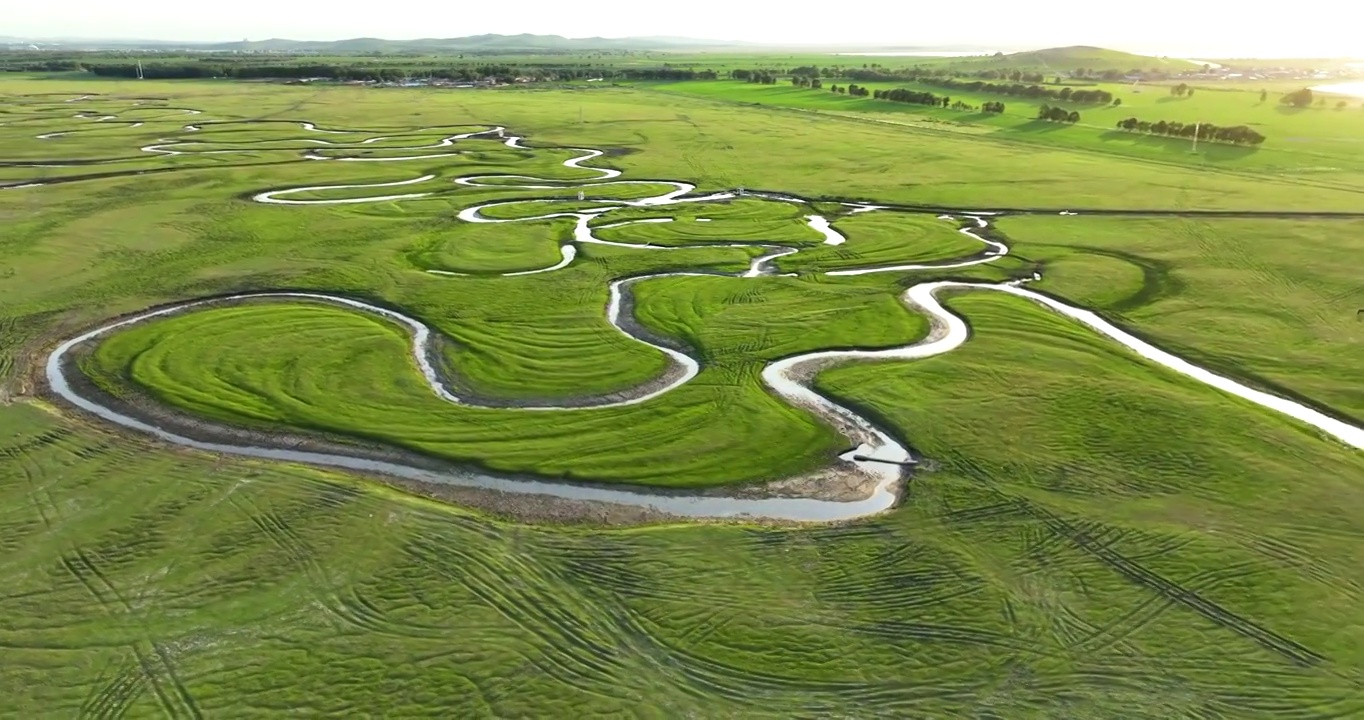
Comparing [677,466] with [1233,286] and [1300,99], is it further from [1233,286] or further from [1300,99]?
[1300,99]

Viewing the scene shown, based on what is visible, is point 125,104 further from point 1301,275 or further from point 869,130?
point 1301,275

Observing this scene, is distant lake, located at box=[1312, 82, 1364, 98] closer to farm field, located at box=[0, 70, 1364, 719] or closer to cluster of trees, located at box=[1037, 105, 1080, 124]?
cluster of trees, located at box=[1037, 105, 1080, 124]

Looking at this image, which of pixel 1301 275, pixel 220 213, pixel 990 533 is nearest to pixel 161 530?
pixel 990 533

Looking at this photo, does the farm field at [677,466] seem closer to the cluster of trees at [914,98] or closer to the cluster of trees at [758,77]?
the cluster of trees at [914,98]

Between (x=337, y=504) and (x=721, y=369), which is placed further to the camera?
(x=721, y=369)

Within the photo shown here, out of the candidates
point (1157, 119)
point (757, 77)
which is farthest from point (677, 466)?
point (757, 77)

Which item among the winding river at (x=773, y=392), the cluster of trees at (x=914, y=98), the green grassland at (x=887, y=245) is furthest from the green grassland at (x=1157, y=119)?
the winding river at (x=773, y=392)

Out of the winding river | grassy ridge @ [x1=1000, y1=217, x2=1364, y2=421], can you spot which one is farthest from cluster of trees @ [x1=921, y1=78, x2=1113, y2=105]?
the winding river
